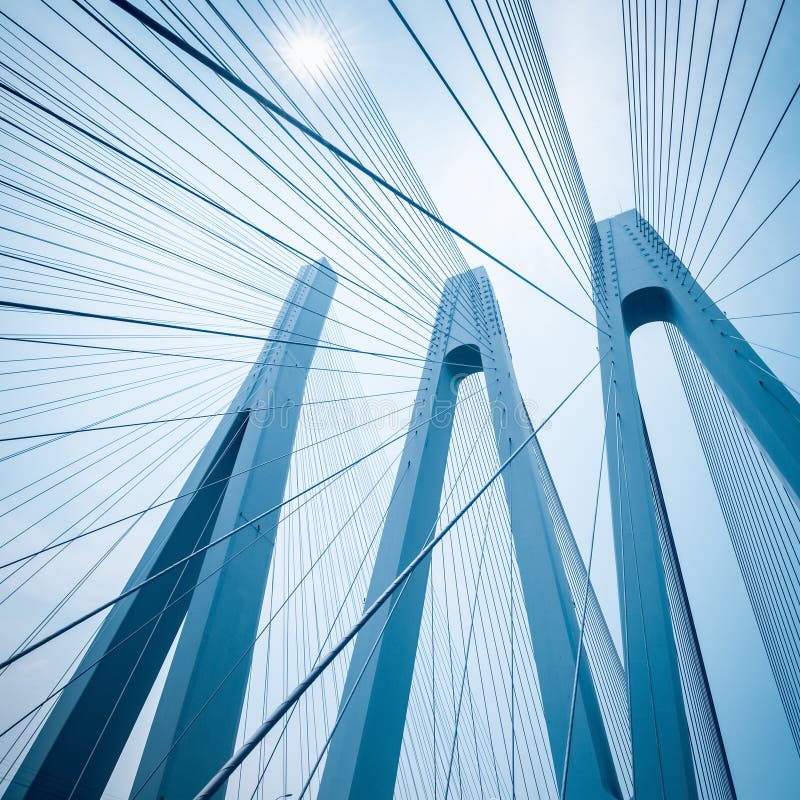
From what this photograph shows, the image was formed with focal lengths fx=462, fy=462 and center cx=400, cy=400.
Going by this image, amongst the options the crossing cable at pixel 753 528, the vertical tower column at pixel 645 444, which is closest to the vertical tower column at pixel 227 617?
the vertical tower column at pixel 645 444

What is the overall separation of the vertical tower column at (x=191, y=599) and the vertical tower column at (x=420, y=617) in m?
1.08

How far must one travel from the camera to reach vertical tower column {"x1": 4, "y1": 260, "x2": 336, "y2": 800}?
3918 mm

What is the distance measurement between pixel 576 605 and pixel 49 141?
15.5 feet

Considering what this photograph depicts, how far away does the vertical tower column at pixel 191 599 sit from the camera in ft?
12.9

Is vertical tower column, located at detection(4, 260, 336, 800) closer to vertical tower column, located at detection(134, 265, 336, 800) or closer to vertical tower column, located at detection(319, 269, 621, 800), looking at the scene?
vertical tower column, located at detection(134, 265, 336, 800)

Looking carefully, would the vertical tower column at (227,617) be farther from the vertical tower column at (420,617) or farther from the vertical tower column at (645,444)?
the vertical tower column at (645,444)

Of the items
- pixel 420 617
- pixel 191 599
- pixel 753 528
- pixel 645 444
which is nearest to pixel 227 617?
pixel 191 599

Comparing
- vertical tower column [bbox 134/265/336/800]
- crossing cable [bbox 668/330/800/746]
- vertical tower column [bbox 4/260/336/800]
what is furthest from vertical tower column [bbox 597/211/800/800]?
vertical tower column [bbox 4/260/336/800]

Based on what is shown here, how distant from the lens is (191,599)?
495cm

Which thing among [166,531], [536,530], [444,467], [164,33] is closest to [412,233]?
[444,467]

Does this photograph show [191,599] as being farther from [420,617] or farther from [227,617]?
[420,617]

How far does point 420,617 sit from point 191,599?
8.47 feet

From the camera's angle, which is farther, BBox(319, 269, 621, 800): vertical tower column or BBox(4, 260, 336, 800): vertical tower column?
BBox(4, 260, 336, 800): vertical tower column

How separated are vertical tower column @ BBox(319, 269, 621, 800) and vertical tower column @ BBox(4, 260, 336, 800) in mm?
1075
